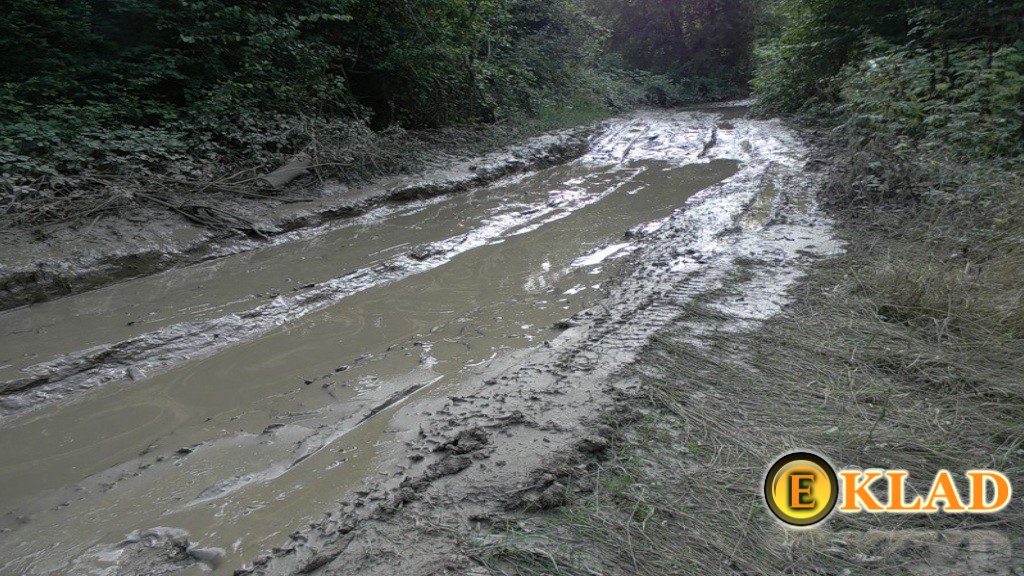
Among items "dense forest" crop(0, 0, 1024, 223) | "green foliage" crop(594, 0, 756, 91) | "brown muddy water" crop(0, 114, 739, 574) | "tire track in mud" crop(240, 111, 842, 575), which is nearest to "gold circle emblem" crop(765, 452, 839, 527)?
"tire track in mud" crop(240, 111, 842, 575)

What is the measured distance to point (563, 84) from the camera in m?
18.5

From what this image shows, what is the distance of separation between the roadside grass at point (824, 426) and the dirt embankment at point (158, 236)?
16.1 ft

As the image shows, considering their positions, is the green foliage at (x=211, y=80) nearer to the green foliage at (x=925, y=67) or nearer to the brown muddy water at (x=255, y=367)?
the brown muddy water at (x=255, y=367)

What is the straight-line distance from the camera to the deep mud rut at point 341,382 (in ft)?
8.59

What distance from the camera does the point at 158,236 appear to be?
6.28 m

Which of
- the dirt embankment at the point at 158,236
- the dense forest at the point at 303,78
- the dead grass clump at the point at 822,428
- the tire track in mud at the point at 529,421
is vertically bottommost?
the dead grass clump at the point at 822,428

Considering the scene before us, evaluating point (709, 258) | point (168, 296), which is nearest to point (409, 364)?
point (168, 296)

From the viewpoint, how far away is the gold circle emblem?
2.36 m

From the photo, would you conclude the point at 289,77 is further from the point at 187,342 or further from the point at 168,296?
the point at 187,342

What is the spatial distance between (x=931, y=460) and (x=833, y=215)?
184 inches

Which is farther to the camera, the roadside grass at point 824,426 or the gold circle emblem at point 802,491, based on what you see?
the gold circle emblem at point 802,491

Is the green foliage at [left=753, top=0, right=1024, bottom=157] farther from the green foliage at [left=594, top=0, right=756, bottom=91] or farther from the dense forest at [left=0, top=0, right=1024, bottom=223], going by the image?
the green foliage at [left=594, top=0, right=756, bottom=91]

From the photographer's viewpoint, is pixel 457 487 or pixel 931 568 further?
pixel 457 487

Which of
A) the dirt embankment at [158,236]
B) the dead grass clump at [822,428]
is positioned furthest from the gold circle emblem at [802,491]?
the dirt embankment at [158,236]
